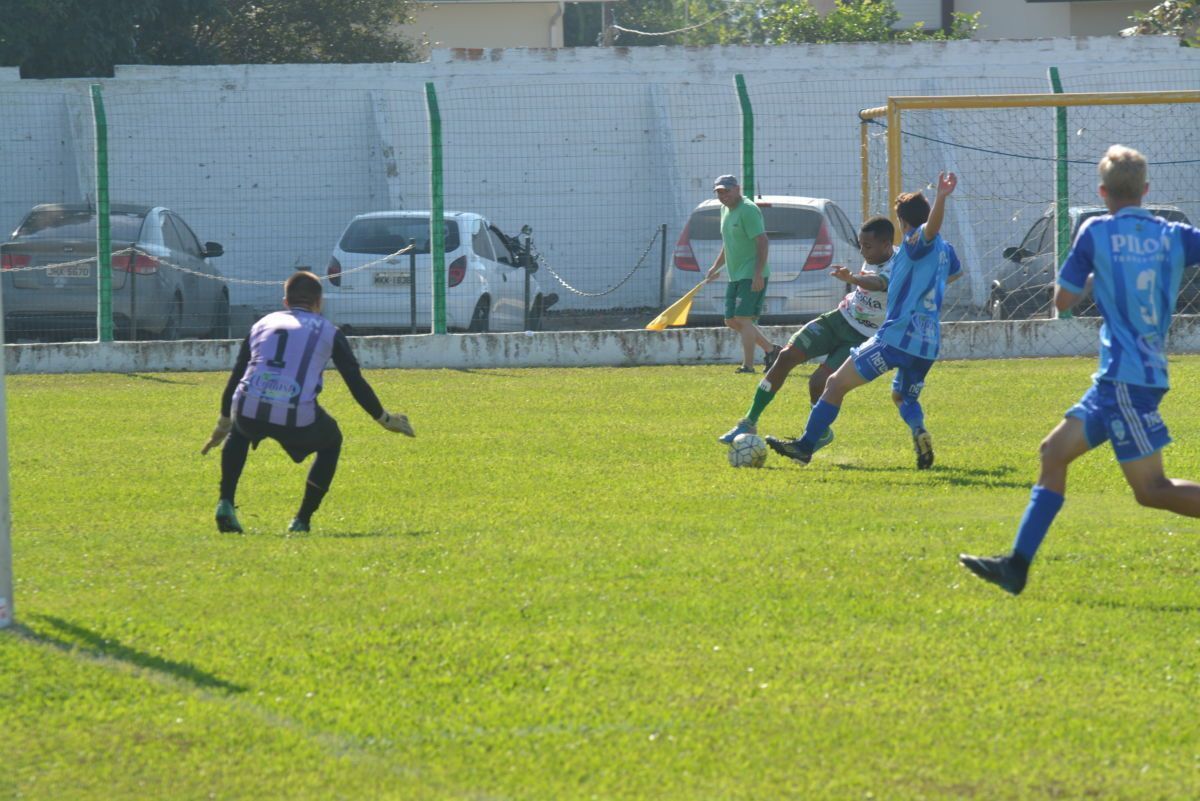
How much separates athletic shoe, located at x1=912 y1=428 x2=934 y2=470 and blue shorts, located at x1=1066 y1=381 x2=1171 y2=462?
12.5ft

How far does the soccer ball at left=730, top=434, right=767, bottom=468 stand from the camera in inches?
405

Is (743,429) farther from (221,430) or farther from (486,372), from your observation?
(486,372)

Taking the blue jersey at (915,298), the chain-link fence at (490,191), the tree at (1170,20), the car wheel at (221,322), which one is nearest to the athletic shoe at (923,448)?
the blue jersey at (915,298)

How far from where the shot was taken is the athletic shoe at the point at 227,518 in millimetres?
8109

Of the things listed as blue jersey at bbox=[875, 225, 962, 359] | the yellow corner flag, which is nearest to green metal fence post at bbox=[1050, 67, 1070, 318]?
the yellow corner flag

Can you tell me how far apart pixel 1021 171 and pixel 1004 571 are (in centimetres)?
1828

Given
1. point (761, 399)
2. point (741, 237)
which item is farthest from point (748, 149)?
point (761, 399)

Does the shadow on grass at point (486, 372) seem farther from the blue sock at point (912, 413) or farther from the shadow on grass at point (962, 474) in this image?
the blue sock at point (912, 413)

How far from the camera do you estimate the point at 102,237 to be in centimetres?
1692

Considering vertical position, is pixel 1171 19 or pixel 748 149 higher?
pixel 1171 19

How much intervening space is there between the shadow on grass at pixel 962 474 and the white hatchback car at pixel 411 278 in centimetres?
826

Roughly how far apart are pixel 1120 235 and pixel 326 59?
28.4m

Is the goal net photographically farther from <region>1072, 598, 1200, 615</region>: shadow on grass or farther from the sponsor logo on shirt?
<region>1072, 598, 1200, 615</region>: shadow on grass

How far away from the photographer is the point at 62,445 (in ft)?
38.2
